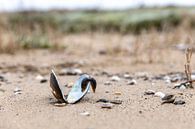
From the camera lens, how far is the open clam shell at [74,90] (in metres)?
2.74

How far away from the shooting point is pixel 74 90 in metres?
2.89

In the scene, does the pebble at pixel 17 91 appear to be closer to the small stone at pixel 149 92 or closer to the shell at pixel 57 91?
the shell at pixel 57 91

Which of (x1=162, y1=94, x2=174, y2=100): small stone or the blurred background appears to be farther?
the blurred background

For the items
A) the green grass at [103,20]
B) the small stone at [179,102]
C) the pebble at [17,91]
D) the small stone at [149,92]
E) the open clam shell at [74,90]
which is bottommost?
the green grass at [103,20]

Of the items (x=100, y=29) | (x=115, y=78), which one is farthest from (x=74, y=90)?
(x=100, y=29)

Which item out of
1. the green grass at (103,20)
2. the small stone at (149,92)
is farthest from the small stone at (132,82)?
the green grass at (103,20)

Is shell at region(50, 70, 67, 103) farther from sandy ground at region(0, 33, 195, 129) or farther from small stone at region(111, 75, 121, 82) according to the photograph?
small stone at region(111, 75, 121, 82)

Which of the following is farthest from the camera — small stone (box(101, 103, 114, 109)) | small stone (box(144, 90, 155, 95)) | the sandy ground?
small stone (box(144, 90, 155, 95))

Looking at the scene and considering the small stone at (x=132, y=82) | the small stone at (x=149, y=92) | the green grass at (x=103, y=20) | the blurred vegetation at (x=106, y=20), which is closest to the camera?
the small stone at (x=149, y=92)

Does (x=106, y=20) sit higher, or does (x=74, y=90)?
(x=74, y=90)

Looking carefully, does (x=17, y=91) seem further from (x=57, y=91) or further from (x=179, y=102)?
(x=179, y=102)

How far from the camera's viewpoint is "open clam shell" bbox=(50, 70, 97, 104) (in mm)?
2736

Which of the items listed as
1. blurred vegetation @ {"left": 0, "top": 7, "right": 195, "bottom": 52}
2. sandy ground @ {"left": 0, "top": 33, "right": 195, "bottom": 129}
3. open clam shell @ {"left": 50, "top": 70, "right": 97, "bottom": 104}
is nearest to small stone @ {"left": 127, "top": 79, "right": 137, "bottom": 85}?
sandy ground @ {"left": 0, "top": 33, "right": 195, "bottom": 129}

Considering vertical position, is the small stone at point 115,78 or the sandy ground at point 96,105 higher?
the sandy ground at point 96,105
